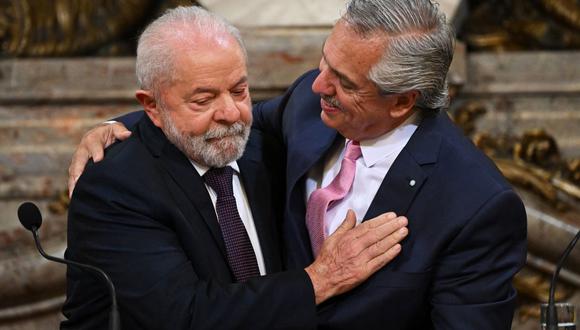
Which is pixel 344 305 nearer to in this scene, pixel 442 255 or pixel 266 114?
pixel 442 255

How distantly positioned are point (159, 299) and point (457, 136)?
86 cm

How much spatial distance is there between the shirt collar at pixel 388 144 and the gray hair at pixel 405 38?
151 millimetres

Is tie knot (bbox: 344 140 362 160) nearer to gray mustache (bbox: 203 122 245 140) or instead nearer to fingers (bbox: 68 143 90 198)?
gray mustache (bbox: 203 122 245 140)

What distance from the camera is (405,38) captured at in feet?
9.60

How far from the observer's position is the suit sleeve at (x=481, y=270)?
9.39 feet

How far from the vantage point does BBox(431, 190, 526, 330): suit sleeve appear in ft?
9.39

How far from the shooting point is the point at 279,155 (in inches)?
133

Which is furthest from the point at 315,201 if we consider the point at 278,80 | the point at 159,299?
the point at 278,80

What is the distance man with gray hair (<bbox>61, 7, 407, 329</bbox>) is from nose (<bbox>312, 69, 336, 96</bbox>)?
0.61 feet

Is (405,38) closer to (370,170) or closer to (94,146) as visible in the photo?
(370,170)

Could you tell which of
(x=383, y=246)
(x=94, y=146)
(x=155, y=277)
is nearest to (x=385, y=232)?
(x=383, y=246)

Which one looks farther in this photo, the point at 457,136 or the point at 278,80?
the point at 278,80

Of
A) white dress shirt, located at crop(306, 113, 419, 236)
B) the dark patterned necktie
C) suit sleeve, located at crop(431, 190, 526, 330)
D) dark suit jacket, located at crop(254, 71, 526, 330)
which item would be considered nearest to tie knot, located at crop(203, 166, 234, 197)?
the dark patterned necktie

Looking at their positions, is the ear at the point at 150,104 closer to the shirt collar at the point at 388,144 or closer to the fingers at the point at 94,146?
the fingers at the point at 94,146
